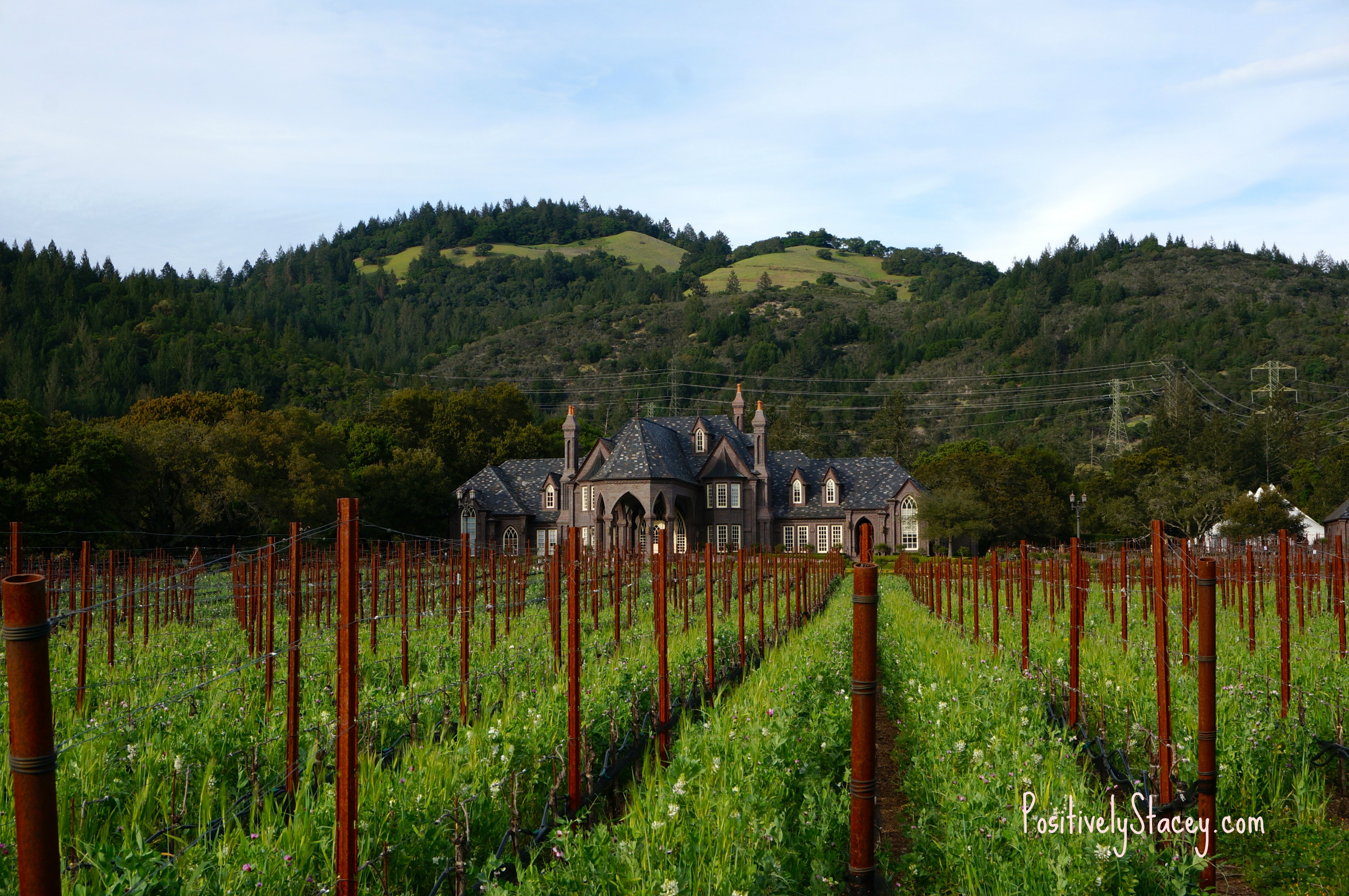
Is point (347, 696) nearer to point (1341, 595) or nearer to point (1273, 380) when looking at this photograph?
point (1341, 595)

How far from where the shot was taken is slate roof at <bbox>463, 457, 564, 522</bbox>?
6362cm

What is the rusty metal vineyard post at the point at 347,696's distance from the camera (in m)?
4.48

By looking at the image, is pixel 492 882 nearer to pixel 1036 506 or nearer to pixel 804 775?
pixel 804 775

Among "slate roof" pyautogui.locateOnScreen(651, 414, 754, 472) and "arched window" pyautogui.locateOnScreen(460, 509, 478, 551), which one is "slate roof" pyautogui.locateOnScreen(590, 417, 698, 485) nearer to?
"slate roof" pyautogui.locateOnScreen(651, 414, 754, 472)

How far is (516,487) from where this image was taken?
2586 inches

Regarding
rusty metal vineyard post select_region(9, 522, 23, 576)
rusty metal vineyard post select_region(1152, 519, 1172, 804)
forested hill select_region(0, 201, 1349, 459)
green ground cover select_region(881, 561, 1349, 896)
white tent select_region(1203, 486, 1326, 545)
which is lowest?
white tent select_region(1203, 486, 1326, 545)

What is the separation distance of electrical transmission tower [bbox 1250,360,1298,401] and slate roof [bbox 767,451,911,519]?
155ft

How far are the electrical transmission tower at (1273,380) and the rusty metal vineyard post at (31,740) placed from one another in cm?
9800

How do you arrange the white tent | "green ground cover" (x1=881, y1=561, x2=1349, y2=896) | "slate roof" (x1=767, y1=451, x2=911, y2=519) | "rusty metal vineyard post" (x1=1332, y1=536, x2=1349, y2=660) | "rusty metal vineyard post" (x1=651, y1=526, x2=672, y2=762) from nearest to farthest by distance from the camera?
"green ground cover" (x1=881, y1=561, x2=1349, y2=896) → "rusty metal vineyard post" (x1=651, y1=526, x2=672, y2=762) → "rusty metal vineyard post" (x1=1332, y1=536, x2=1349, y2=660) → "slate roof" (x1=767, y1=451, x2=911, y2=519) → the white tent

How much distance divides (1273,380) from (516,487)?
2943 inches

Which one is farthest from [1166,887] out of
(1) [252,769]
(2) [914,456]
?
(2) [914,456]

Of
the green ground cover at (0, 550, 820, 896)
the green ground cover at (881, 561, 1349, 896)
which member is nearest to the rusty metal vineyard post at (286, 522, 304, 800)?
the green ground cover at (0, 550, 820, 896)

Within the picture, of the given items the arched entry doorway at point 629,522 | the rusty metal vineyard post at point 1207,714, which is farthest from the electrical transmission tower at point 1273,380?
the rusty metal vineyard post at point 1207,714

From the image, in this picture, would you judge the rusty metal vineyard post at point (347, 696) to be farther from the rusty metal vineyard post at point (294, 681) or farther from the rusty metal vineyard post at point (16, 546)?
the rusty metal vineyard post at point (16, 546)
